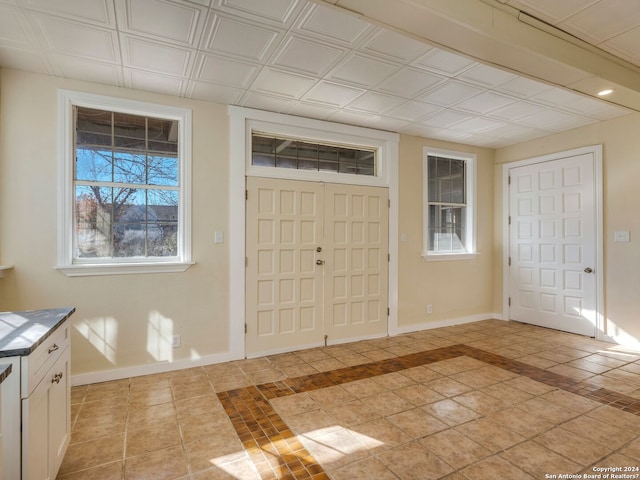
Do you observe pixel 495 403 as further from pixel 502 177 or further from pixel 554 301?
pixel 502 177

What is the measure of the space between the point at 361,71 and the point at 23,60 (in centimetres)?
272

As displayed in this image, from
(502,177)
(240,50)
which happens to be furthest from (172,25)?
(502,177)

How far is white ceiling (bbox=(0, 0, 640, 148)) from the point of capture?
218 centimetres

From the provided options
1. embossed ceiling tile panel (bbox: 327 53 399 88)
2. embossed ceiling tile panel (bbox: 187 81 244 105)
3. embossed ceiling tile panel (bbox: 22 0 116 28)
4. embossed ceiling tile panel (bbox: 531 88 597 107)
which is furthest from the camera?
embossed ceiling tile panel (bbox: 531 88 597 107)

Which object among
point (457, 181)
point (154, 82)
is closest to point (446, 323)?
point (457, 181)

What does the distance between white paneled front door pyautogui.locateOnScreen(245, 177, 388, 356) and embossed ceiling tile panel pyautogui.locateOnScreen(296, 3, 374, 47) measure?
68.6 inches

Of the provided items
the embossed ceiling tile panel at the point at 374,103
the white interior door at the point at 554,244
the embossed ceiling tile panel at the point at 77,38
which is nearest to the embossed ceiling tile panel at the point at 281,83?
the embossed ceiling tile panel at the point at 374,103

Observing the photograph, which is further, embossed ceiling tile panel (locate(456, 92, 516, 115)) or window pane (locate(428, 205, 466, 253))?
window pane (locate(428, 205, 466, 253))

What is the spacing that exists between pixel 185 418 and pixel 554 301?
16.0 feet

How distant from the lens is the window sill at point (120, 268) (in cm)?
302

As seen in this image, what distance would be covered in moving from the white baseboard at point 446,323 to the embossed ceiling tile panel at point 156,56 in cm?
387

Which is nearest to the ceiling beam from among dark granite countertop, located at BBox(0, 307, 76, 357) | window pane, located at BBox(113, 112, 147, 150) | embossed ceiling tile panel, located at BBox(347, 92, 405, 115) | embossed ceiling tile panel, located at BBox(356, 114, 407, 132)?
embossed ceiling tile panel, located at BBox(347, 92, 405, 115)

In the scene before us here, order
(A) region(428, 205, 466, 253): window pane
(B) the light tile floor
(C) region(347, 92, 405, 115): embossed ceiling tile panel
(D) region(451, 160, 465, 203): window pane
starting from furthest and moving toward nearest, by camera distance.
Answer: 1. (D) region(451, 160, 465, 203): window pane
2. (A) region(428, 205, 466, 253): window pane
3. (C) region(347, 92, 405, 115): embossed ceiling tile panel
4. (B) the light tile floor

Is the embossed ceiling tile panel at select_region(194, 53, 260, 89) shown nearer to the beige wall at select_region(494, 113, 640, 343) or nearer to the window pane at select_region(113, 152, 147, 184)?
the window pane at select_region(113, 152, 147, 184)
